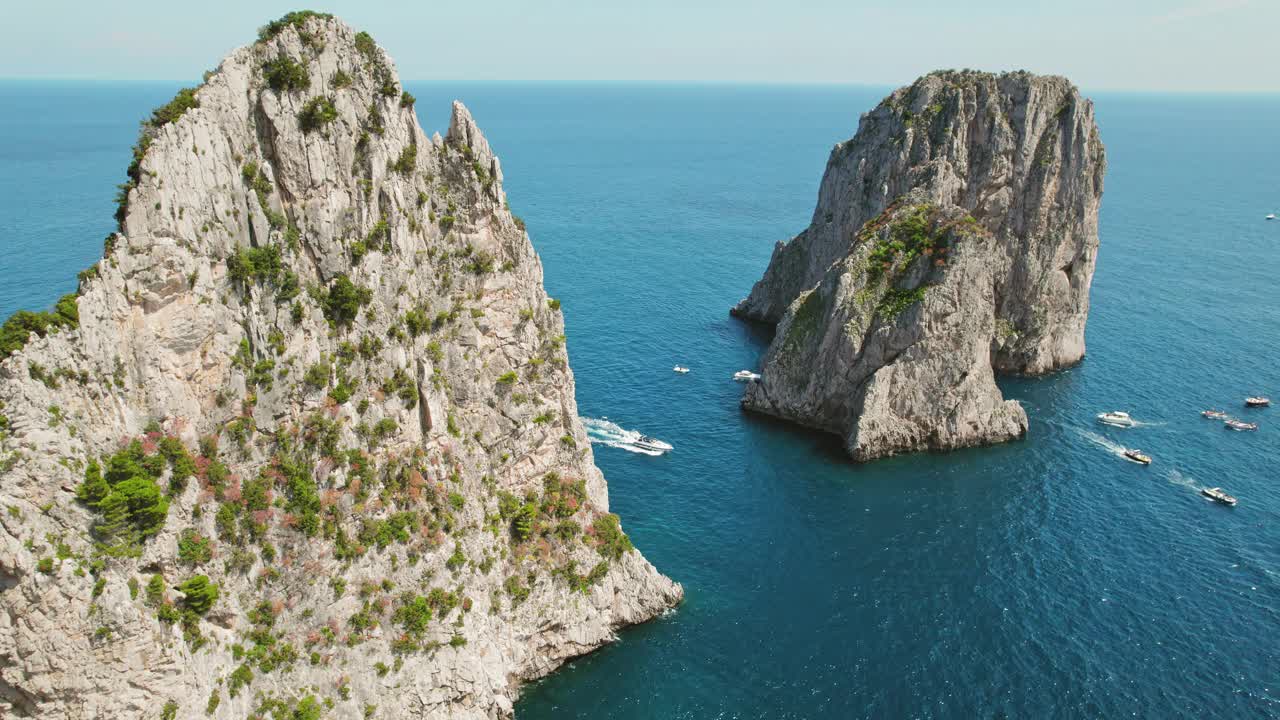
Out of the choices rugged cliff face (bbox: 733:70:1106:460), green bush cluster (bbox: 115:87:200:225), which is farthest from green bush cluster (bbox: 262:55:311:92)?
rugged cliff face (bbox: 733:70:1106:460)

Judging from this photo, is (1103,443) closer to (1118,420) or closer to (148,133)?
(1118,420)

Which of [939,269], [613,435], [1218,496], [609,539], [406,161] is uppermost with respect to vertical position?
[406,161]

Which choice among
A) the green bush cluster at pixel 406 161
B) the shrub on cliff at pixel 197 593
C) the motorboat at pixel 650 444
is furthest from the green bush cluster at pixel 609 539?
the green bush cluster at pixel 406 161

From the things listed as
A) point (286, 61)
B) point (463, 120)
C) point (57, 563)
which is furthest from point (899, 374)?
point (57, 563)

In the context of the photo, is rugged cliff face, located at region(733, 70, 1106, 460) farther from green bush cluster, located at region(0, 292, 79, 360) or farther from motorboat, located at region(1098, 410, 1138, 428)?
green bush cluster, located at region(0, 292, 79, 360)

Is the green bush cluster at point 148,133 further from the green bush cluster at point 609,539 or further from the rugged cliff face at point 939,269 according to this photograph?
the rugged cliff face at point 939,269

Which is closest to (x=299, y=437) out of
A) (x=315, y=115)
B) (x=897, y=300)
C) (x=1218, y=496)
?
(x=315, y=115)

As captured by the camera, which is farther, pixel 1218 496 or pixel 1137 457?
pixel 1137 457
